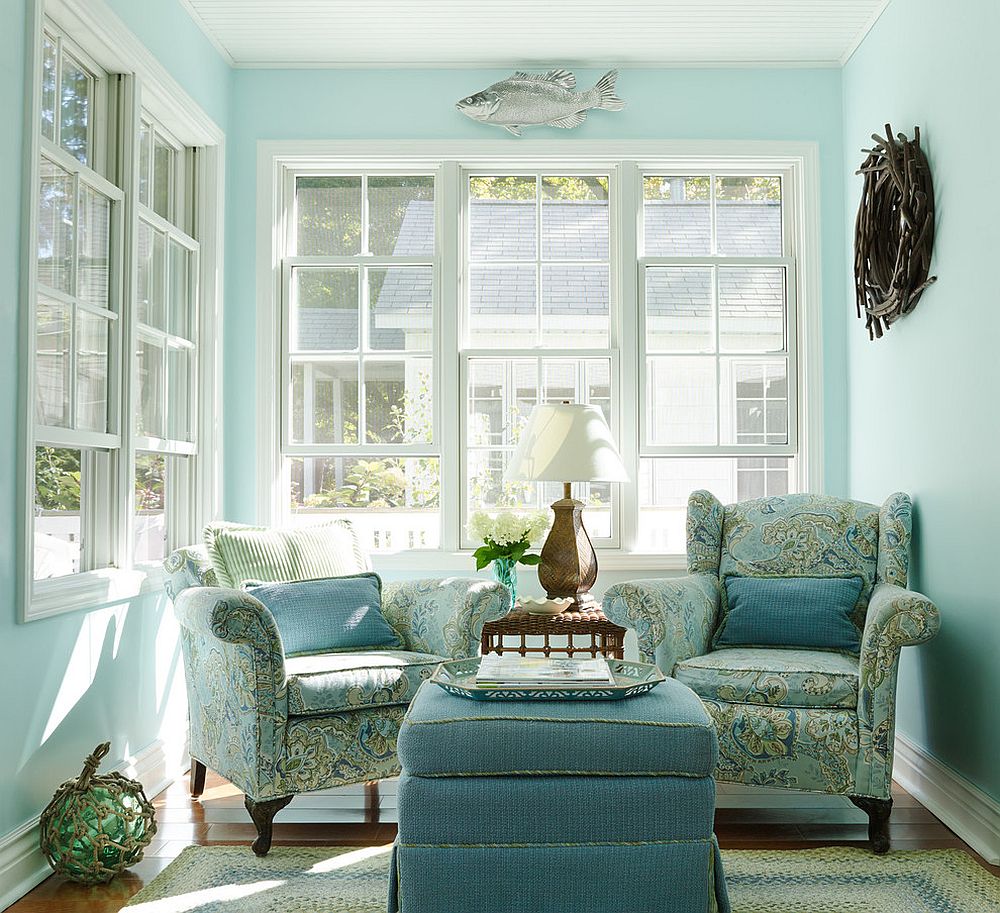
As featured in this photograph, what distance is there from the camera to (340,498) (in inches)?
164

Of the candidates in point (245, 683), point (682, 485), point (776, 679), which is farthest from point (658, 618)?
point (682, 485)

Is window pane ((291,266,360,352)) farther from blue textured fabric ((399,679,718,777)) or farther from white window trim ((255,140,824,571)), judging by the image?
blue textured fabric ((399,679,718,777))

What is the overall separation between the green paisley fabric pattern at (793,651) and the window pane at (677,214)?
1.24 m

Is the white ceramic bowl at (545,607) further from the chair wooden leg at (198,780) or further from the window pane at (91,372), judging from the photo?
the window pane at (91,372)

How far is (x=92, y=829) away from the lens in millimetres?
2439

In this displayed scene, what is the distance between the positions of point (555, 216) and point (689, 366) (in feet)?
2.78

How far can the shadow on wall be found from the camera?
254cm

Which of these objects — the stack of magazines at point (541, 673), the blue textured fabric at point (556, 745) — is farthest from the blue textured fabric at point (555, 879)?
the stack of magazines at point (541, 673)

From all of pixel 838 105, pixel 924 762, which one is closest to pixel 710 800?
pixel 924 762

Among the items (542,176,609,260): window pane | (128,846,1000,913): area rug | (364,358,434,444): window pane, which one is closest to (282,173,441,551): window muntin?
(364,358,434,444): window pane

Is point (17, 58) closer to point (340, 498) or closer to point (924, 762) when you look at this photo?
point (340, 498)

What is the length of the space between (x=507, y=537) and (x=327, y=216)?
1.66 meters

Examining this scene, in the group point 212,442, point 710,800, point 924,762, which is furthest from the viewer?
point 212,442

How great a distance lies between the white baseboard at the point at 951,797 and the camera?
268cm
